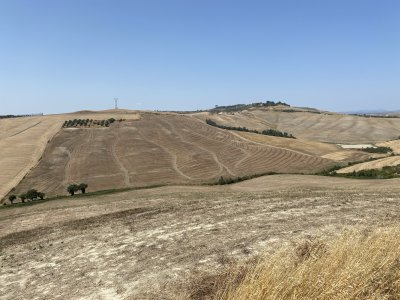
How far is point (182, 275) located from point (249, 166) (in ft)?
268

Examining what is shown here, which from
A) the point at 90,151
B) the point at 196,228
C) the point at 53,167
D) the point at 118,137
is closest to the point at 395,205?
the point at 196,228

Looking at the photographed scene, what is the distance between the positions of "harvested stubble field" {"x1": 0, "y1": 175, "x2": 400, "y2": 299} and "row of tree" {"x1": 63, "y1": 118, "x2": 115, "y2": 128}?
12241cm

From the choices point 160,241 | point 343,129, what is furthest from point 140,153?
point 343,129

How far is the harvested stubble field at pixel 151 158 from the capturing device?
8081cm

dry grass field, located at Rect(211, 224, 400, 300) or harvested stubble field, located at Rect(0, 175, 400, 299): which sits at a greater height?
dry grass field, located at Rect(211, 224, 400, 300)

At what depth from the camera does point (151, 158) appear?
323 ft

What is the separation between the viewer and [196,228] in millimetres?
15859

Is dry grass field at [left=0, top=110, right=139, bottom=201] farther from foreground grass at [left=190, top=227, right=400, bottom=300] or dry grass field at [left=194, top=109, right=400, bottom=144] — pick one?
foreground grass at [left=190, top=227, right=400, bottom=300]

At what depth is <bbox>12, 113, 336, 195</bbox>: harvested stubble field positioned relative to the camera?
80812 mm

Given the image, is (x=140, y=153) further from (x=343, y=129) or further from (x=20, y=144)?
(x=343, y=129)

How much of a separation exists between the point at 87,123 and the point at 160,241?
446 ft

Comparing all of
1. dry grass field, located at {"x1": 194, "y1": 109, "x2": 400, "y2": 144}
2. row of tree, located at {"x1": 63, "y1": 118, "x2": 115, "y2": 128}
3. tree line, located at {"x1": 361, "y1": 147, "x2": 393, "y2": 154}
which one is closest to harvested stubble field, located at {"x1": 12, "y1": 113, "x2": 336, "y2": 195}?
row of tree, located at {"x1": 63, "y1": 118, "x2": 115, "y2": 128}

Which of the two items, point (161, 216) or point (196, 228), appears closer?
point (196, 228)

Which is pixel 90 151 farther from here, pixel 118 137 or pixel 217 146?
pixel 217 146
